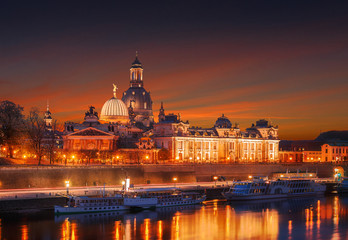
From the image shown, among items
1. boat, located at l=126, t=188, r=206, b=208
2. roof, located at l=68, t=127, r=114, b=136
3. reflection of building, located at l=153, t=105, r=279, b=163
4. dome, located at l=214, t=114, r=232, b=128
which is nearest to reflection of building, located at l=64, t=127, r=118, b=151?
roof, located at l=68, t=127, r=114, b=136

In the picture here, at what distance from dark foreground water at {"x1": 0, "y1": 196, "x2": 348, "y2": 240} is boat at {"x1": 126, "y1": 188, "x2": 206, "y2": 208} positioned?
226 centimetres

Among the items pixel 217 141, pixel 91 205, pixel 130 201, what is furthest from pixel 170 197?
pixel 217 141

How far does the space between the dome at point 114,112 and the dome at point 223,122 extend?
2830 cm

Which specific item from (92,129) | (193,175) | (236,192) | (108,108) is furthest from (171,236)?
(108,108)

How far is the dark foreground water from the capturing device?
63.3m

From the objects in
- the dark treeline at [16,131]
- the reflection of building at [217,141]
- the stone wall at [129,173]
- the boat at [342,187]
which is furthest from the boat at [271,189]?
the reflection of building at [217,141]

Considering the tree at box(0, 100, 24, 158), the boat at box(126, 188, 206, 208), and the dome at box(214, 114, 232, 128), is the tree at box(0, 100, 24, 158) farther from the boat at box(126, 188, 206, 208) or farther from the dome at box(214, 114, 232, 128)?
the dome at box(214, 114, 232, 128)

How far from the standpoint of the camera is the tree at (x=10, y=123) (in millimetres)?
109562

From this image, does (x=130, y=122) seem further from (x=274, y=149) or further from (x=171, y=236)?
(x=171, y=236)

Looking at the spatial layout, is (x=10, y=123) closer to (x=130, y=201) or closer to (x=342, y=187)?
(x=130, y=201)

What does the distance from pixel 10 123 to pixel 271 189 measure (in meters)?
50.7

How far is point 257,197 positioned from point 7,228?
1892 inches

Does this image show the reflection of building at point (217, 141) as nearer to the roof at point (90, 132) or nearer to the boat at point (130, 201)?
the roof at point (90, 132)

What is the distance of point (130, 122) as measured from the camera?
18375 centimetres
